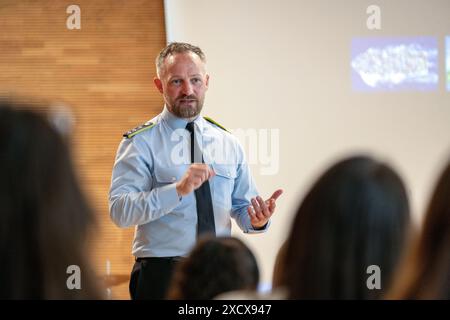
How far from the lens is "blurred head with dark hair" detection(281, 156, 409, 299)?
1.15 meters

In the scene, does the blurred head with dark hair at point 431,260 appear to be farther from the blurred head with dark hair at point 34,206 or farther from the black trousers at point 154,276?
the black trousers at point 154,276

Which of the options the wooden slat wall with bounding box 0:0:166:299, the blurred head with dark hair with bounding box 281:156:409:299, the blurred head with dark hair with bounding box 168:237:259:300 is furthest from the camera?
the wooden slat wall with bounding box 0:0:166:299

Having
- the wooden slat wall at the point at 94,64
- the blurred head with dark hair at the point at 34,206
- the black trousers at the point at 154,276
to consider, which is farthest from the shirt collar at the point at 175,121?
the blurred head with dark hair at the point at 34,206

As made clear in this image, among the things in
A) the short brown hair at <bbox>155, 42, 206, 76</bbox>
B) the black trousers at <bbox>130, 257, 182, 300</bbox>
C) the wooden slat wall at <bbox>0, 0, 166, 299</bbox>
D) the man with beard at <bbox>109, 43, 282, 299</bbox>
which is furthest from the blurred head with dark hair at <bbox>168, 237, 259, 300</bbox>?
the wooden slat wall at <bbox>0, 0, 166, 299</bbox>

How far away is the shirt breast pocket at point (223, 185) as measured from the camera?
106 inches

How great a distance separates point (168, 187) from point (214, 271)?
1.02 metres

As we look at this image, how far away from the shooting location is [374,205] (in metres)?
1.16

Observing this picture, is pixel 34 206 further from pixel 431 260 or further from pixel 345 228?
pixel 431 260

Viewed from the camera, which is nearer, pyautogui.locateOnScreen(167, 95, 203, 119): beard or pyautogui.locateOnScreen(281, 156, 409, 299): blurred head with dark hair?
pyautogui.locateOnScreen(281, 156, 409, 299): blurred head with dark hair

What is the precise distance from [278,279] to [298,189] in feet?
10.5

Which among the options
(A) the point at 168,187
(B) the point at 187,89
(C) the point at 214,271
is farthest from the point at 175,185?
(C) the point at 214,271

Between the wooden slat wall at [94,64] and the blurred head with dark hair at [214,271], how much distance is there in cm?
280

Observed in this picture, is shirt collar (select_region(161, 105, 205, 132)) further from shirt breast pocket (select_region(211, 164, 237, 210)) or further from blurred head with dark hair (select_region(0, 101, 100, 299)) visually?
blurred head with dark hair (select_region(0, 101, 100, 299))
